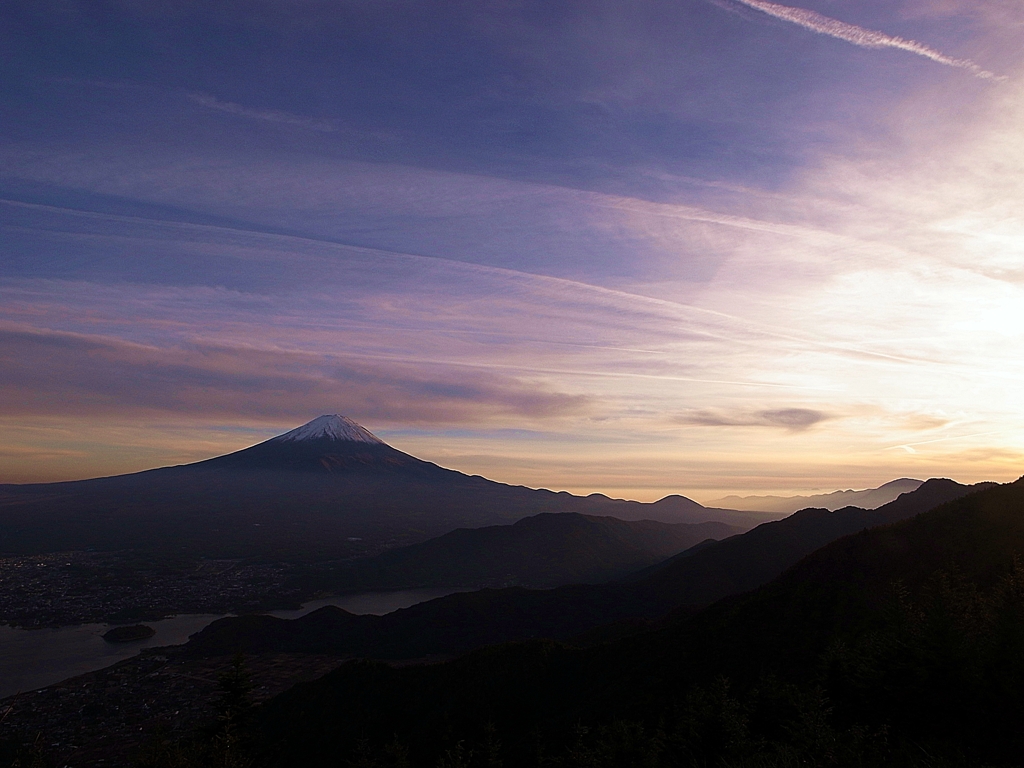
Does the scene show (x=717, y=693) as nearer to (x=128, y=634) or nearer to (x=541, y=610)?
(x=541, y=610)

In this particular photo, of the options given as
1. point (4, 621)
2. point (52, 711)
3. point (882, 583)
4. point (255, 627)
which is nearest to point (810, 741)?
point (882, 583)

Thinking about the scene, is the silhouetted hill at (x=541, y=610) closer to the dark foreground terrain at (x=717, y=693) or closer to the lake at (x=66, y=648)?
the lake at (x=66, y=648)

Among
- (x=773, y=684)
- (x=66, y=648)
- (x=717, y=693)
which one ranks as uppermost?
(x=773, y=684)

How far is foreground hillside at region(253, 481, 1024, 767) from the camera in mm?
17234

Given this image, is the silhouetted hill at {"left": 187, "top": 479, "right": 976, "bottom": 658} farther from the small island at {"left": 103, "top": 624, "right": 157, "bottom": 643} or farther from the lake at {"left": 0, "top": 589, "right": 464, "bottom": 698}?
the small island at {"left": 103, "top": 624, "right": 157, "bottom": 643}

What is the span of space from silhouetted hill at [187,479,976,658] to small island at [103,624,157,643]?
2068 cm

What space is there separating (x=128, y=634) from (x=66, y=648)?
12.9 metres

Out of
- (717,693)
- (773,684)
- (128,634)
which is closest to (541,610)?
(717,693)

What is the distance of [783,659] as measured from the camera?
149 ft

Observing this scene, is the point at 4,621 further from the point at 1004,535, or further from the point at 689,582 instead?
the point at 1004,535

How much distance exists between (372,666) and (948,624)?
6921cm

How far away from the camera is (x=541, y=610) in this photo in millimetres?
131500

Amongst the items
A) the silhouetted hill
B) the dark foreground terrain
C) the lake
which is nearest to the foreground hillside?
the dark foreground terrain

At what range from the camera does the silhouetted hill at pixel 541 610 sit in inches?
4924
